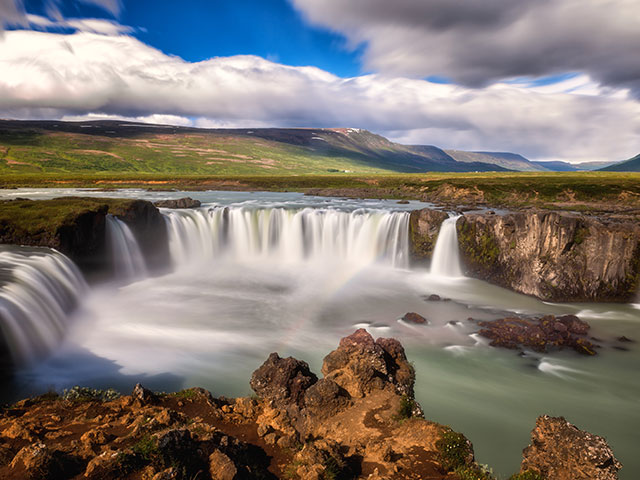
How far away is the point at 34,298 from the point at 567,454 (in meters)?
21.4

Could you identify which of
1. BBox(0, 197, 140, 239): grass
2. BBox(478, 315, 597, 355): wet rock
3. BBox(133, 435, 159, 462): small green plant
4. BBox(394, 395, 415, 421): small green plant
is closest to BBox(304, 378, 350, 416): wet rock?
BBox(394, 395, 415, 421): small green plant

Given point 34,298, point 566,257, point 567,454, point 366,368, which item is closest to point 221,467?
point 366,368

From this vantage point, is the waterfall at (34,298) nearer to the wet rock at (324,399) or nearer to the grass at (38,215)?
the grass at (38,215)

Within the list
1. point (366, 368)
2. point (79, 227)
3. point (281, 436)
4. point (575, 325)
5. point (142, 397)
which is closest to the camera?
point (281, 436)

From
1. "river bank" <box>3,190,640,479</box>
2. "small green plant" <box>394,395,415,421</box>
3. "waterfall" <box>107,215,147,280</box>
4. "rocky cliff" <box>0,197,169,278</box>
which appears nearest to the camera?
"small green plant" <box>394,395,415,421</box>

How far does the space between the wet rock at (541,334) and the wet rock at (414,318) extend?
11.0 feet

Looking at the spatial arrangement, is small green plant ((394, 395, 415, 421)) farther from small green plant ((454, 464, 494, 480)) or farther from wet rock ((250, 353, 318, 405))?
wet rock ((250, 353, 318, 405))

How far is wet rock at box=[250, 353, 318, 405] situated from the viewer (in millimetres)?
11000

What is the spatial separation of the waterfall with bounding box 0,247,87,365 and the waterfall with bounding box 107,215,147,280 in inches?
232

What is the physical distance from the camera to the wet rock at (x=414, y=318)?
22.4 meters

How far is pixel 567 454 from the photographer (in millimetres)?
7781

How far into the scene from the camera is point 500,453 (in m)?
11.9

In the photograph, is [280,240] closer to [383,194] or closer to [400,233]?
[400,233]

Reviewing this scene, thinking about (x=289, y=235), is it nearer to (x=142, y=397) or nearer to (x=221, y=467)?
(x=142, y=397)
